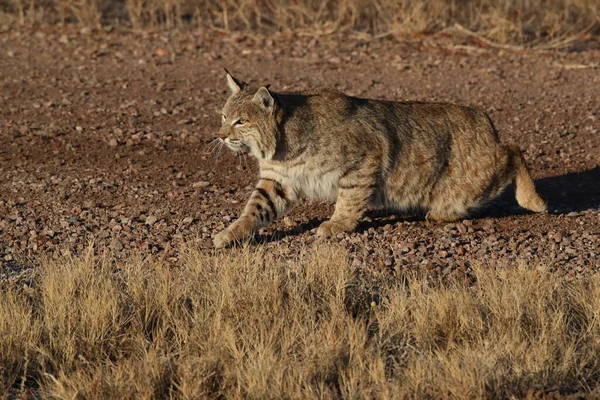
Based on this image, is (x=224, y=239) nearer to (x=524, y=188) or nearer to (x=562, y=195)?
(x=524, y=188)

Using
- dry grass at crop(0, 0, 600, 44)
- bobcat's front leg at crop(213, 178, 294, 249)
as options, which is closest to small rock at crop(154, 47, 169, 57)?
dry grass at crop(0, 0, 600, 44)

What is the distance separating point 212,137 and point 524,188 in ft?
11.7

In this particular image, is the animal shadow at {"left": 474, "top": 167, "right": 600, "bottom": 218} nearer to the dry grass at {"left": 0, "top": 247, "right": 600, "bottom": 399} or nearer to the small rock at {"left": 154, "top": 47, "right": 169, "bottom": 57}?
the dry grass at {"left": 0, "top": 247, "right": 600, "bottom": 399}

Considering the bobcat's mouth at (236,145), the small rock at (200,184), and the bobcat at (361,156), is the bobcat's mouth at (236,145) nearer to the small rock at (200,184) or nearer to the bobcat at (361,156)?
the bobcat at (361,156)

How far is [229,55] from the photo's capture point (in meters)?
13.1

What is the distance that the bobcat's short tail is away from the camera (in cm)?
795

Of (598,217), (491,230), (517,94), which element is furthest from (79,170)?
(517,94)

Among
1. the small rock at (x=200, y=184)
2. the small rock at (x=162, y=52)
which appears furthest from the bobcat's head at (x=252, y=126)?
the small rock at (x=162, y=52)

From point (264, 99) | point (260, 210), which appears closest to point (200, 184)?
point (260, 210)

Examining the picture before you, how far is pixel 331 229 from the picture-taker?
7.48 m

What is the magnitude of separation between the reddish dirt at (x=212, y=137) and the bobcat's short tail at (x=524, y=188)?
0.40 ft

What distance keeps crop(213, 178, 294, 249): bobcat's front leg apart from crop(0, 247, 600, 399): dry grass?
28.0 inches

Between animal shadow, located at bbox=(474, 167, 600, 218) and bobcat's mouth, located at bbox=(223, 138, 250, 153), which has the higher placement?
bobcat's mouth, located at bbox=(223, 138, 250, 153)

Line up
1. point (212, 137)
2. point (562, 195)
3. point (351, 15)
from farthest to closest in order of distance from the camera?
point (351, 15)
point (212, 137)
point (562, 195)
